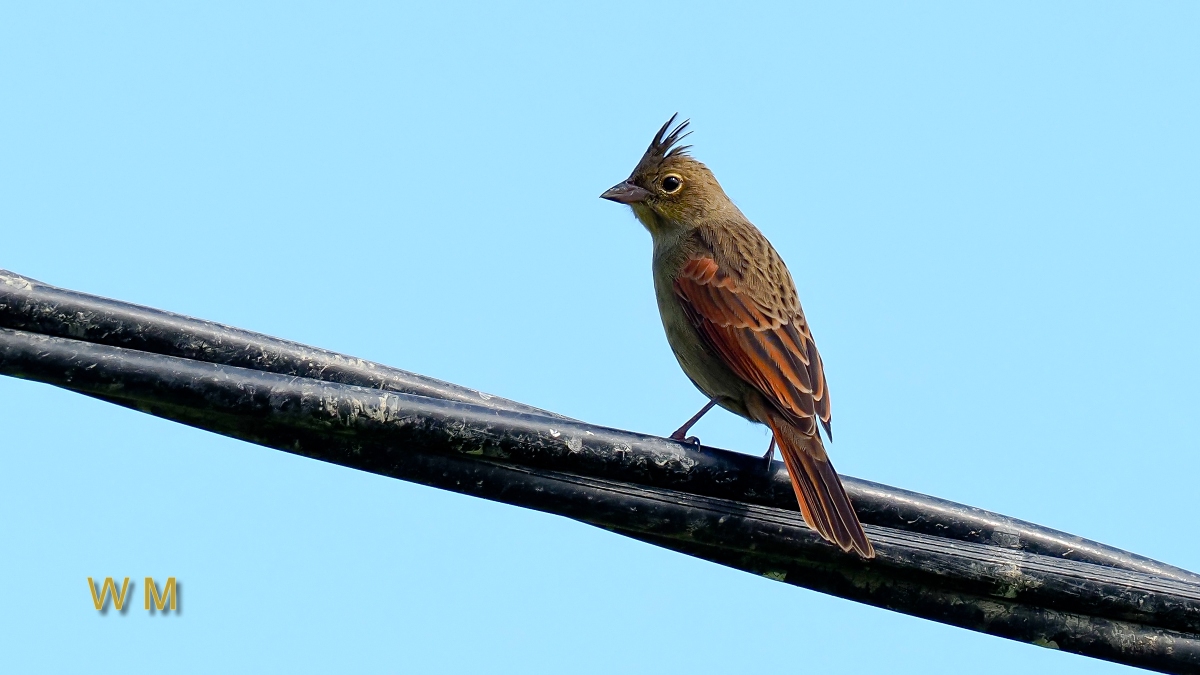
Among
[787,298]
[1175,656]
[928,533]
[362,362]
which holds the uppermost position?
[787,298]

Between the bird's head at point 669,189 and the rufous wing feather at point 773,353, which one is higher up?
the bird's head at point 669,189

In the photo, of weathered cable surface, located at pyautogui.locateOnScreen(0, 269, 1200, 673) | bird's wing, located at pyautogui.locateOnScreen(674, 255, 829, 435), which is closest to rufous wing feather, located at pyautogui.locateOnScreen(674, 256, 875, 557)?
bird's wing, located at pyautogui.locateOnScreen(674, 255, 829, 435)

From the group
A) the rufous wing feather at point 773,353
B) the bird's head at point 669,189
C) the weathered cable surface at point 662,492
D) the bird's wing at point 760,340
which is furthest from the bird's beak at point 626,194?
the weathered cable surface at point 662,492

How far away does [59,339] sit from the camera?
346 cm

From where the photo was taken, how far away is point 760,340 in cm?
616

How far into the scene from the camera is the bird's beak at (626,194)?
794cm

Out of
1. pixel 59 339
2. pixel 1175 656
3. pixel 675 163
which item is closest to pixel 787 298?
pixel 675 163

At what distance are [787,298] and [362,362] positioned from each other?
10.2 feet

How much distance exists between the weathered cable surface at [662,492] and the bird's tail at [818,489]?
6 centimetres

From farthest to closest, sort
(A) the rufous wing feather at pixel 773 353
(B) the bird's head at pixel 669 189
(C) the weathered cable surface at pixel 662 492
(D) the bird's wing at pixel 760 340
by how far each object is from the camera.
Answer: (B) the bird's head at pixel 669 189 < (D) the bird's wing at pixel 760 340 < (A) the rufous wing feather at pixel 773 353 < (C) the weathered cable surface at pixel 662 492

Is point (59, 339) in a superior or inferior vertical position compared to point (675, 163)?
inferior

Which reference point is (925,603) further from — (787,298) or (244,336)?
(787,298)

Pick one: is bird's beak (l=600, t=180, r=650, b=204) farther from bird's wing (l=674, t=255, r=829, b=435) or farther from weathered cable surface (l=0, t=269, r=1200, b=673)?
weathered cable surface (l=0, t=269, r=1200, b=673)

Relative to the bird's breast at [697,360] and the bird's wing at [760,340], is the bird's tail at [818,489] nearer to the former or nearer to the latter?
the bird's wing at [760,340]
